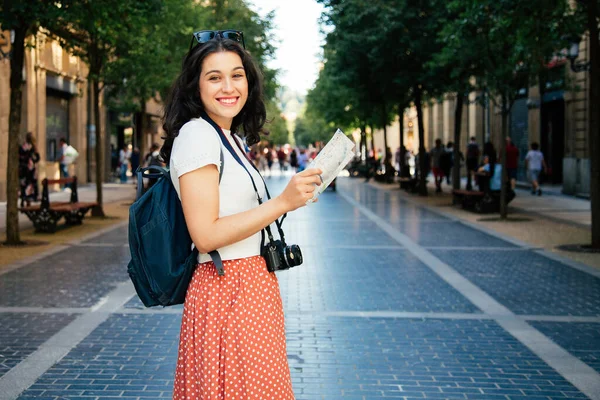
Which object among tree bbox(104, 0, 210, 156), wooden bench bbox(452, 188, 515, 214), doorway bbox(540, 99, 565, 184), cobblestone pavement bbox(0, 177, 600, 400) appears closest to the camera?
cobblestone pavement bbox(0, 177, 600, 400)

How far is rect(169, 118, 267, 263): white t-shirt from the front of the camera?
2.48 metres

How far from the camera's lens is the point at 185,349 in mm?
2713

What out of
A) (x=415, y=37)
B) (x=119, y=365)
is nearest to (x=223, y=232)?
(x=119, y=365)

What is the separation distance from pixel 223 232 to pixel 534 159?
25.8 meters

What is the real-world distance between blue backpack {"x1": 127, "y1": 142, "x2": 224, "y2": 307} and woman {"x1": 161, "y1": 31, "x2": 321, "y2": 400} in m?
0.06

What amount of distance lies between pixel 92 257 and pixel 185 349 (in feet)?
30.7

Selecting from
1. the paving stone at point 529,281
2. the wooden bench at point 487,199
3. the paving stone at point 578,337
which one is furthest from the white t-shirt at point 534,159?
the paving stone at point 578,337

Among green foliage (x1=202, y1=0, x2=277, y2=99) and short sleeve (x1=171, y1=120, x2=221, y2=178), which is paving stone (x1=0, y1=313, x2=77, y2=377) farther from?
green foliage (x1=202, y1=0, x2=277, y2=99)

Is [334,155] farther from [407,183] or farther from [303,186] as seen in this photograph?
[407,183]

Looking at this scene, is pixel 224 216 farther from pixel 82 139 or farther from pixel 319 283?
pixel 82 139

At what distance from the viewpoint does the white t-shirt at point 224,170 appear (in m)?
2.48

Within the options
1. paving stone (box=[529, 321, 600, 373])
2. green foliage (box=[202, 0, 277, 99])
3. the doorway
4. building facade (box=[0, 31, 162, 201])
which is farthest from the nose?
green foliage (box=[202, 0, 277, 99])

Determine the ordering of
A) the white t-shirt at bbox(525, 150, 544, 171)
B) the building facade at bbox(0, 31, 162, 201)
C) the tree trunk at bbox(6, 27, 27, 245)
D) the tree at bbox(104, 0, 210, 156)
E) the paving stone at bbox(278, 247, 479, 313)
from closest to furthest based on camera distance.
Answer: the paving stone at bbox(278, 247, 479, 313), the tree trunk at bbox(6, 27, 27, 245), the tree at bbox(104, 0, 210, 156), the building facade at bbox(0, 31, 162, 201), the white t-shirt at bbox(525, 150, 544, 171)

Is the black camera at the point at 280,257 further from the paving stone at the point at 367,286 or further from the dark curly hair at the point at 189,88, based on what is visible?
the paving stone at the point at 367,286
